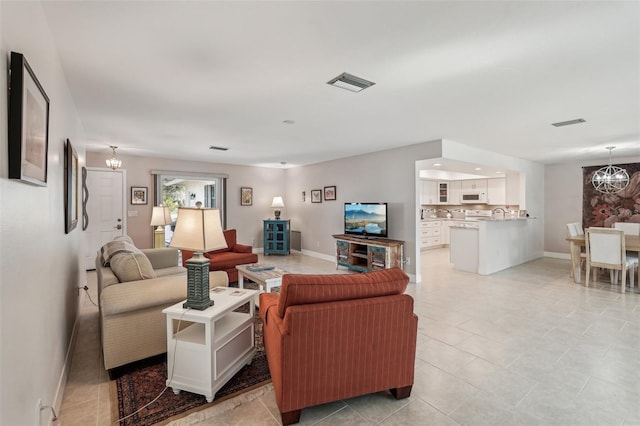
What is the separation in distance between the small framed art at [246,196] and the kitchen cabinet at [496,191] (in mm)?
6355

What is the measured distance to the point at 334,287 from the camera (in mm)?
1800

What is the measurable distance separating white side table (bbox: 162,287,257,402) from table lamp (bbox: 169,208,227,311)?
10 cm

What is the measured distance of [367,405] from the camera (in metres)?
1.98

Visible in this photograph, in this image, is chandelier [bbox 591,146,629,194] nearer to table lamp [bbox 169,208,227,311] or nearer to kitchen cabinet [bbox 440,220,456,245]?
kitchen cabinet [bbox 440,220,456,245]

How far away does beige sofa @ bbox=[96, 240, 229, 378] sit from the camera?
218cm

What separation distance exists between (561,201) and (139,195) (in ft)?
31.8

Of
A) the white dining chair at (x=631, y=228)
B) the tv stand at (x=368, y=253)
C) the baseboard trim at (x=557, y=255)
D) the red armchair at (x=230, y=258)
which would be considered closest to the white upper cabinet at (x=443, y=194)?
the baseboard trim at (x=557, y=255)

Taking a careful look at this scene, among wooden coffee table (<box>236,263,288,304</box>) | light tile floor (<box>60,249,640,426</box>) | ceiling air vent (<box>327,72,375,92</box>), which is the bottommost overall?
light tile floor (<box>60,249,640,426</box>)

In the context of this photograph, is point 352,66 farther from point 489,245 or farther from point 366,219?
point 489,245

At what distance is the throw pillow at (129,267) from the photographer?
8.15 ft

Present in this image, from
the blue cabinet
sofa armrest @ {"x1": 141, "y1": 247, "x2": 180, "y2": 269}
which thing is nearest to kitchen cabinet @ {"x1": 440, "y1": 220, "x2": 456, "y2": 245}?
the blue cabinet

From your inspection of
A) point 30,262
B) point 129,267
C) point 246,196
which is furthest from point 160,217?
point 30,262

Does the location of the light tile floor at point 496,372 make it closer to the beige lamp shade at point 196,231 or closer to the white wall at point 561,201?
the beige lamp shade at point 196,231

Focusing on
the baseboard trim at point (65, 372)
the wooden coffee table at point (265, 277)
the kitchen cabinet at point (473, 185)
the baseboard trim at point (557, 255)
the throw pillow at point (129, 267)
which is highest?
the kitchen cabinet at point (473, 185)
